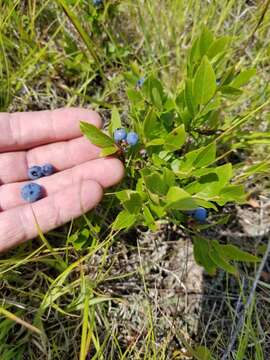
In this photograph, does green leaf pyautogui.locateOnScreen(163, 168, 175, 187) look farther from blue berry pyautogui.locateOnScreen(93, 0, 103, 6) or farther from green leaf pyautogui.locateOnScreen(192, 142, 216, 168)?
blue berry pyautogui.locateOnScreen(93, 0, 103, 6)

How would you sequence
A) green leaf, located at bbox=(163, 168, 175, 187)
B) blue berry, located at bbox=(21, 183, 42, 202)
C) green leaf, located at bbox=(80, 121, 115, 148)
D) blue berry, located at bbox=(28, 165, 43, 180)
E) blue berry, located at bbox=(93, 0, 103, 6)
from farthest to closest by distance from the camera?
blue berry, located at bbox=(93, 0, 103, 6), blue berry, located at bbox=(28, 165, 43, 180), blue berry, located at bbox=(21, 183, 42, 202), green leaf, located at bbox=(80, 121, 115, 148), green leaf, located at bbox=(163, 168, 175, 187)

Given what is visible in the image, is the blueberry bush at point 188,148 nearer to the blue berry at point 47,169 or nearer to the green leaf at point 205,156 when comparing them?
the green leaf at point 205,156

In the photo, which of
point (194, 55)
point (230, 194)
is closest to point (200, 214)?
point (230, 194)

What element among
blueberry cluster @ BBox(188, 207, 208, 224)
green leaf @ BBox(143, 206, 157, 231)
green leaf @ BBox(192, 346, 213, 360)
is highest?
green leaf @ BBox(143, 206, 157, 231)

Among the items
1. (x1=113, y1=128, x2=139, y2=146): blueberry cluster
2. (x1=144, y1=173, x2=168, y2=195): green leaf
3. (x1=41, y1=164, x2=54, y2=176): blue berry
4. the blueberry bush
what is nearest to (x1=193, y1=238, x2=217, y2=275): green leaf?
the blueberry bush

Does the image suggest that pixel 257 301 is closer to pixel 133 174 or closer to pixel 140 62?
pixel 133 174

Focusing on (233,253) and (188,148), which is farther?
(188,148)

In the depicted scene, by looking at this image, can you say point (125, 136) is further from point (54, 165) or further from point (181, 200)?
point (181, 200)
